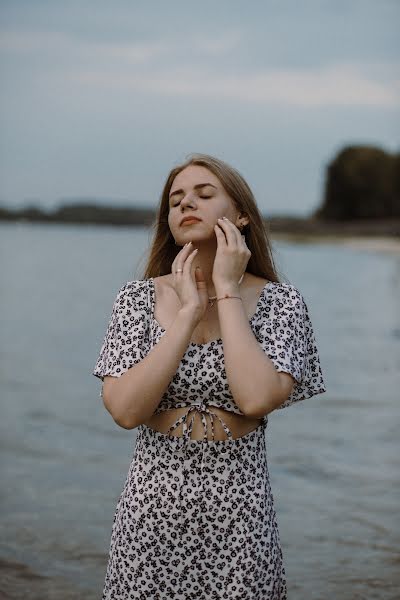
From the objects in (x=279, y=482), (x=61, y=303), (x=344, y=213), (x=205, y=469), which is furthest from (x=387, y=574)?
(x=344, y=213)

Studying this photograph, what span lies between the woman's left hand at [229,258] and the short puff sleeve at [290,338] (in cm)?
17

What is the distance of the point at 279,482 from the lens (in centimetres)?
812

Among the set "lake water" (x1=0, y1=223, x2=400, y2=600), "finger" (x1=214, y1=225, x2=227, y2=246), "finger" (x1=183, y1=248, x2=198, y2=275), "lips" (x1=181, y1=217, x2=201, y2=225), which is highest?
"lips" (x1=181, y1=217, x2=201, y2=225)

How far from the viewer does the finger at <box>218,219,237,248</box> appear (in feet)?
10.1

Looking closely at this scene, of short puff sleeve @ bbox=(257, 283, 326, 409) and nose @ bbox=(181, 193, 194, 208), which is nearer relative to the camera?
short puff sleeve @ bbox=(257, 283, 326, 409)

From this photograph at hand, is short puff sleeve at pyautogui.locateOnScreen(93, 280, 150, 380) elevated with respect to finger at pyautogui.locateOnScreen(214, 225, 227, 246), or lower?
lower

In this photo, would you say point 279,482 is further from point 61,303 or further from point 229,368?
point 61,303

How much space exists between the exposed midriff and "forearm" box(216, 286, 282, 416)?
0.12 meters

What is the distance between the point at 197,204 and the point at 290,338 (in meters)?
0.53

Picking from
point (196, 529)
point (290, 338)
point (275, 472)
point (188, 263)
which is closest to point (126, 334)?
point (188, 263)

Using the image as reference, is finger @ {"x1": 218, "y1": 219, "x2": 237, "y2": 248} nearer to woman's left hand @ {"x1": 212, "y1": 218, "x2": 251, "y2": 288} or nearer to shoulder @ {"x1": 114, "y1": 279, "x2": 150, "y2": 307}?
woman's left hand @ {"x1": 212, "y1": 218, "x2": 251, "y2": 288}

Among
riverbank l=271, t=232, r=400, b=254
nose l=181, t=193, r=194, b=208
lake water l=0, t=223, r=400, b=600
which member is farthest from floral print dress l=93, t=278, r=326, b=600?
riverbank l=271, t=232, r=400, b=254

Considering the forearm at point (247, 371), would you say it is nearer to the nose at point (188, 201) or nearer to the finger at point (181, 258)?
the finger at point (181, 258)

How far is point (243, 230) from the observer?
339 cm
